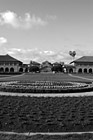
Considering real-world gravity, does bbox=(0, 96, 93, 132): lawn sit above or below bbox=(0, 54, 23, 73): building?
below

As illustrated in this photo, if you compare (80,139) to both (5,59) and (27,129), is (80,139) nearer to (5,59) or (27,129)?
(27,129)

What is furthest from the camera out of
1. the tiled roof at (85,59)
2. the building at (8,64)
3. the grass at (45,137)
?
the tiled roof at (85,59)

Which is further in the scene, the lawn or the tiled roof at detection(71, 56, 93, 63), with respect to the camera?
the tiled roof at detection(71, 56, 93, 63)

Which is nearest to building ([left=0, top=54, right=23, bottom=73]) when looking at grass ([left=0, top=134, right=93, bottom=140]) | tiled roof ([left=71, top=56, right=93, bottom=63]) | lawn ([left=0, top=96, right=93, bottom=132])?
tiled roof ([left=71, top=56, right=93, bottom=63])

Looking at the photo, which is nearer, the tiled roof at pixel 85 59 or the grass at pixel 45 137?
the grass at pixel 45 137

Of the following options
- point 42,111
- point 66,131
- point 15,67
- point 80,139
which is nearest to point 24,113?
point 42,111

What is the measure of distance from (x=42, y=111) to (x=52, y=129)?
230 cm

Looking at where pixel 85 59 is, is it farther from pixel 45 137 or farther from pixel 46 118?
pixel 45 137

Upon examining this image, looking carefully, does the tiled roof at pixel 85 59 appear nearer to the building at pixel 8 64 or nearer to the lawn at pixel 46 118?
the building at pixel 8 64

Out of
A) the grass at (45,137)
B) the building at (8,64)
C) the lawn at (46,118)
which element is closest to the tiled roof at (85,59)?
the building at (8,64)

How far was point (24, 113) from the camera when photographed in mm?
7875

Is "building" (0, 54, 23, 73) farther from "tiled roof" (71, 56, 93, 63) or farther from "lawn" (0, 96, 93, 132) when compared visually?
"lawn" (0, 96, 93, 132)

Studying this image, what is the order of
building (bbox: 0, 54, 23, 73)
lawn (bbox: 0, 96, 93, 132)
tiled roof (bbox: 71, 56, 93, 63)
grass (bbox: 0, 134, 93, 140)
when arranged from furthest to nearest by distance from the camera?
tiled roof (bbox: 71, 56, 93, 63) → building (bbox: 0, 54, 23, 73) → lawn (bbox: 0, 96, 93, 132) → grass (bbox: 0, 134, 93, 140)

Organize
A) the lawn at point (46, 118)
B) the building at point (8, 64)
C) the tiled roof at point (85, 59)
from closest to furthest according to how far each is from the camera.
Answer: the lawn at point (46, 118) < the building at point (8, 64) < the tiled roof at point (85, 59)
